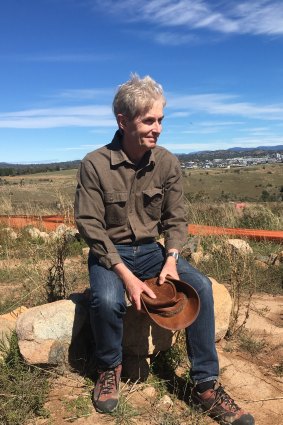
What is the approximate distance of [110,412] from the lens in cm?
261

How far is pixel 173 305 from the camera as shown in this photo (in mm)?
2762

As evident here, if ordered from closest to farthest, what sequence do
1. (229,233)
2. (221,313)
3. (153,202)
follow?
(153,202)
(221,313)
(229,233)

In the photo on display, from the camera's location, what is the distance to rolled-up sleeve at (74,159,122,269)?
2.86 metres

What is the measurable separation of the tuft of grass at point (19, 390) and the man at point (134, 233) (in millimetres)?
340

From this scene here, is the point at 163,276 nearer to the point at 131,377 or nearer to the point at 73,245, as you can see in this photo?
the point at 131,377

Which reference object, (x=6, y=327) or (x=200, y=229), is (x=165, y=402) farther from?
(x=200, y=229)

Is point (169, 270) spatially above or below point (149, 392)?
above

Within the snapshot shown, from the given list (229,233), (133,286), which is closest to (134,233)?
(133,286)

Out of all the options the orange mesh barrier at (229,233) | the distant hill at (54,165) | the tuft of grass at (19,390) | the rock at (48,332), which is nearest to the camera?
the tuft of grass at (19,390)

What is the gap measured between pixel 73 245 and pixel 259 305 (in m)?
3.11

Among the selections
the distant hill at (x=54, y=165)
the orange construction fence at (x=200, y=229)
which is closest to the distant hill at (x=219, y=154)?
the distant hill at (x=54, y=165)

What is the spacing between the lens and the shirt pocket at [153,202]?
311cm

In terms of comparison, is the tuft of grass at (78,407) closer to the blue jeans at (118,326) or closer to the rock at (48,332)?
the blue jeans at (118,326)

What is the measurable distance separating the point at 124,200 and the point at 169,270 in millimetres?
553
